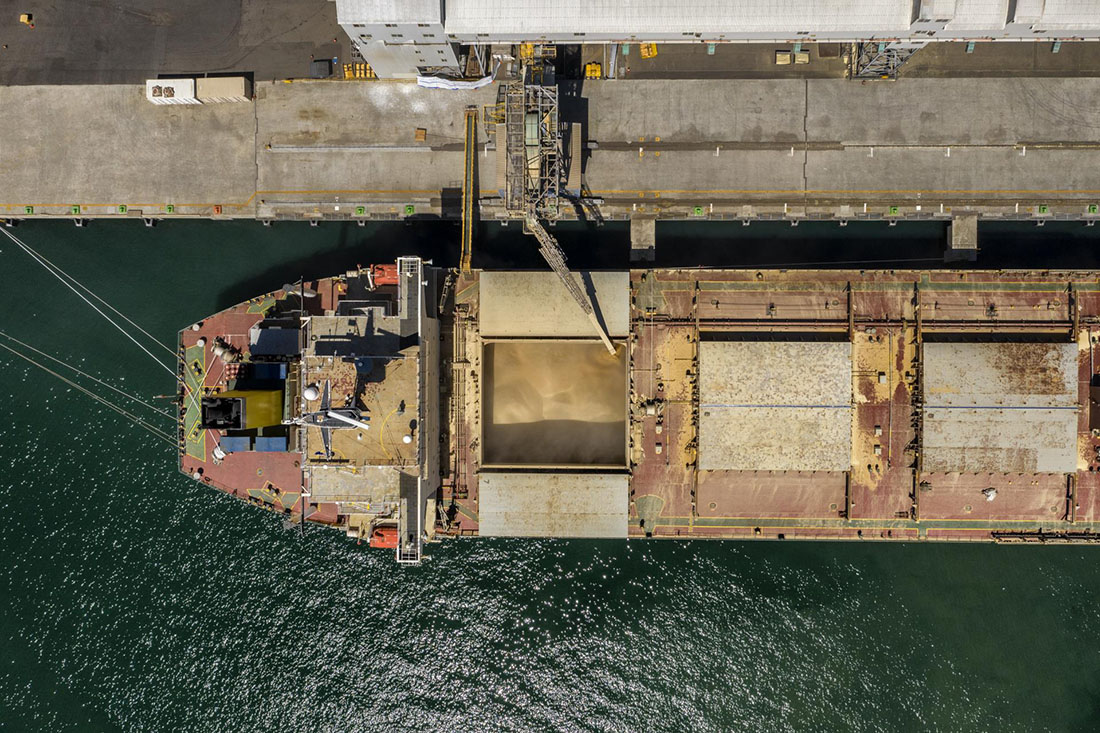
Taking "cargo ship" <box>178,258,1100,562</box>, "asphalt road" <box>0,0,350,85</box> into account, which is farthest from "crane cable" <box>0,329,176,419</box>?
"asphalt road" <box>0,0,350,85</box>

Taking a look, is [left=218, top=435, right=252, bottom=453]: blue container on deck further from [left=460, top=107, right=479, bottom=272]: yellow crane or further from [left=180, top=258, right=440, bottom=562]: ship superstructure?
[left=460, top=107, right=479, bottom=272]: yellow crane

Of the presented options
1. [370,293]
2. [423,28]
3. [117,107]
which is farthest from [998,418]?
[117,107]

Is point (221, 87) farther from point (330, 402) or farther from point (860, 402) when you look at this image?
point (860, 402)

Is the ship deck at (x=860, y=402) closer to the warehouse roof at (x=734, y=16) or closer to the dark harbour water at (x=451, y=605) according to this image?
the dark harbour water at (x=451, y=605)

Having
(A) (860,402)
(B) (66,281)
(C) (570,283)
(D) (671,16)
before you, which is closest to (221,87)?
(B) (66,281)

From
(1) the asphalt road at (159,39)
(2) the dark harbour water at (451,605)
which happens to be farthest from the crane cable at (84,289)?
(1) the asphalt road at (159,39)
